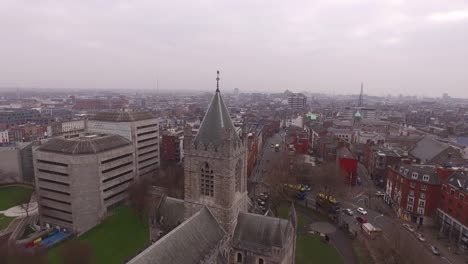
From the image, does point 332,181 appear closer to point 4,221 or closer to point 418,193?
point 418,193

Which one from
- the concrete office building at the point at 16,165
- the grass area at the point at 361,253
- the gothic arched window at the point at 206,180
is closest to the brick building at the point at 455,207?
the grass area at the point at 361,253

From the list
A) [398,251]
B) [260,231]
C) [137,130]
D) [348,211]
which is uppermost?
[137,130]

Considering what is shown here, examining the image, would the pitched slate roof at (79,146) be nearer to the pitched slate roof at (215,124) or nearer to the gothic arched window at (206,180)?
the gothic arched window at (206,180)

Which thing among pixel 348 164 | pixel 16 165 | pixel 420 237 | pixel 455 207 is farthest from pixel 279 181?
pixel 16 165

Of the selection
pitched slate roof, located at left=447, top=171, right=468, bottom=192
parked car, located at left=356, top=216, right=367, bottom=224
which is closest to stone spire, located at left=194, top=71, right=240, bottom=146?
parked car, located at left=356, top=216, right=367, bottom=224

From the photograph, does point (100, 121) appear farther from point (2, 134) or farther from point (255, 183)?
point (2, 134)

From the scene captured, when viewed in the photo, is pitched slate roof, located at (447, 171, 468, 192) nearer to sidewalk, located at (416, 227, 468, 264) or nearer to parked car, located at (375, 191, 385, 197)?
sidewalk, located at (416, 227, 468, 264)
